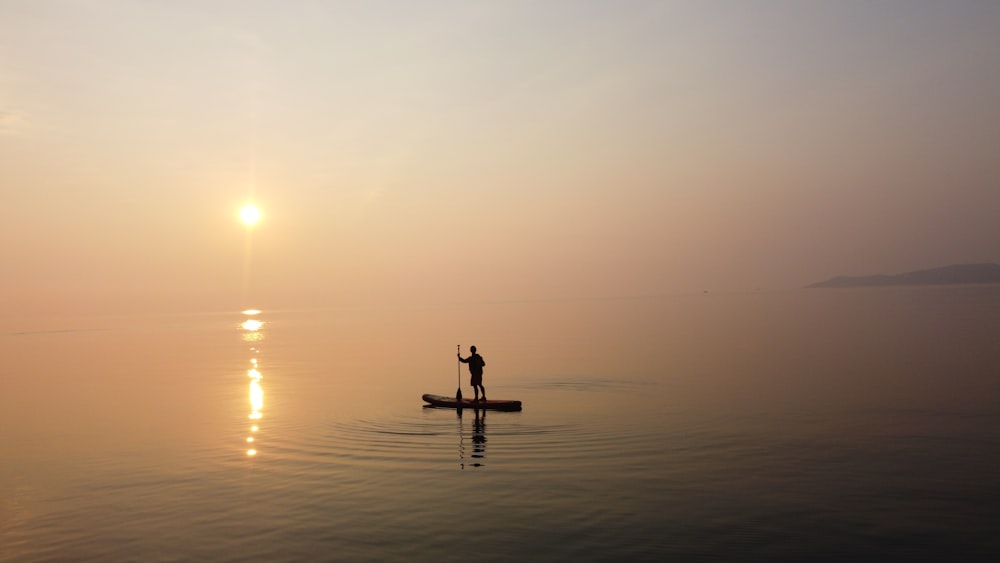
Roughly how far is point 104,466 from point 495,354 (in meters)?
46.2

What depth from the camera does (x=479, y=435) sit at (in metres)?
27.0

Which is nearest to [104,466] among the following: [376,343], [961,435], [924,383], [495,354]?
[961,435]

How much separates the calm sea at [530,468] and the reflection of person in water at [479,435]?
135mm

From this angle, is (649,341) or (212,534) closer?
(212,534)

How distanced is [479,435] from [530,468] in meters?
6.03

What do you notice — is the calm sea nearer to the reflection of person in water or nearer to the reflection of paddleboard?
the reflection of person in water

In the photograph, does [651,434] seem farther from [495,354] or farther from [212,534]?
[495,354]

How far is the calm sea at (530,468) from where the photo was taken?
584 inches

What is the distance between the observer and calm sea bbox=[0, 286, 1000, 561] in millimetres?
14836

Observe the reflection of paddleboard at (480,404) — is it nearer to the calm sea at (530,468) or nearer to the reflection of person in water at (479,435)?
the reflection of person in water at (479,435)

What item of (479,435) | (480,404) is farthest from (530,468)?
(480,404)

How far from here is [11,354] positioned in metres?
92.4

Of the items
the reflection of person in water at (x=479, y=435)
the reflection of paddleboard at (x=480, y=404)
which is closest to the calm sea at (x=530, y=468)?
the reflection of person in water at (x=479, y=435)

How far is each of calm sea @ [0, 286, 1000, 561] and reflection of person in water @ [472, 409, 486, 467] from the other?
0.13 metres
